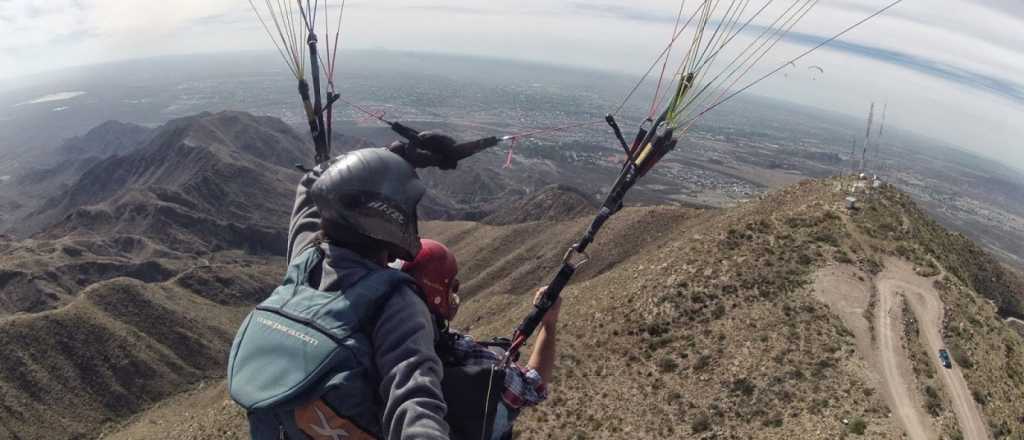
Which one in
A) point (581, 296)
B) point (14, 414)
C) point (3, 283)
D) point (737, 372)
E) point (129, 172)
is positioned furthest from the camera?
point (129, 172)

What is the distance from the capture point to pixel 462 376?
3.97m

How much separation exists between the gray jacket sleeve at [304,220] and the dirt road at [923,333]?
73.3 ft

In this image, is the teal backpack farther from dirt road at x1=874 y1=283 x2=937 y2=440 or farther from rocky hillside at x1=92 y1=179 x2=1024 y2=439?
dirt road at x1=874 y1=283 x2=937 y2=440

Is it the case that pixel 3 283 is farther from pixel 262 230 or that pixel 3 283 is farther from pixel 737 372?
pixel 737 372

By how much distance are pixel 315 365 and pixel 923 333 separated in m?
32.9

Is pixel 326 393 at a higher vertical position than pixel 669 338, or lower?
higher

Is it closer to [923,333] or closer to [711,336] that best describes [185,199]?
[711,336]

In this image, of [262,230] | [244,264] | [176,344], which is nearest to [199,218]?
[262,230]

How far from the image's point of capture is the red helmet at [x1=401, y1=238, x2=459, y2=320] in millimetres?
4809

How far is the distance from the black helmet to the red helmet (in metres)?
1.07

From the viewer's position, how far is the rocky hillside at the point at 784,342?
2166 cm

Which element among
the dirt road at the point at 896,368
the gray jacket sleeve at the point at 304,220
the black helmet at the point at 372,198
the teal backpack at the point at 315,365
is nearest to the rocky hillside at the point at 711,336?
the dirt road at the point at 896,368

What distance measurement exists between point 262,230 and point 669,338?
125521mm

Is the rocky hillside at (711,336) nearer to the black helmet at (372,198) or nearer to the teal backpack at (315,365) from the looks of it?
the black helmet at (372,198)
